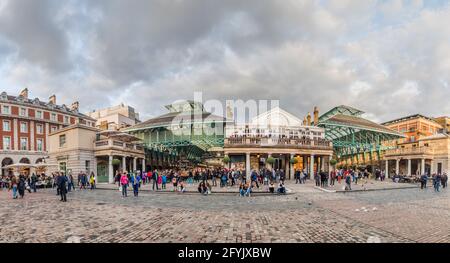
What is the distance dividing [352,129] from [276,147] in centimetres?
2068

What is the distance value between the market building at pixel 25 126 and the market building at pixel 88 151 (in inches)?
616

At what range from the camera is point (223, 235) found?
664 centimetres

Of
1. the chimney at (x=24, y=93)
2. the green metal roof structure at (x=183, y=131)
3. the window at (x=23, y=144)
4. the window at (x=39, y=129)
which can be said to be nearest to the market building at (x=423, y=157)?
the green metal roof structure at (x=183, y=131)

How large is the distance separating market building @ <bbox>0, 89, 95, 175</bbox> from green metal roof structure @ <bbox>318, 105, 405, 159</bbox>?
4709 centimetres

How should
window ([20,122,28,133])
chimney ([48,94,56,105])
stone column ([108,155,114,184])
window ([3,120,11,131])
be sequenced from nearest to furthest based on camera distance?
stone column ([108,155,114,184]) → window ([3,120,11,131]) → window ([20,122,28,133]) → chimney ([48,94,56,105])

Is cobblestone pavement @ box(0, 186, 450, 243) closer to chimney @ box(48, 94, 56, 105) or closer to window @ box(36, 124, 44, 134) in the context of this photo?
window @ box(36, 124, 44, 134)

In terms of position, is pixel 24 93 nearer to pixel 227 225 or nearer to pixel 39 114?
pixel 39 114

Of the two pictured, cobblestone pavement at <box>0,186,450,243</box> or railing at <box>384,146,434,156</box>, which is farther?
railing at <box>384,146,434,156</box>

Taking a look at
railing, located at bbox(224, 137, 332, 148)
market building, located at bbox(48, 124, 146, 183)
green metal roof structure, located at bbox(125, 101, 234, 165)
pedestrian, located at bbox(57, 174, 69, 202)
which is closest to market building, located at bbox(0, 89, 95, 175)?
green metal roof structure, located at bbox(125, 101, 234, 165)

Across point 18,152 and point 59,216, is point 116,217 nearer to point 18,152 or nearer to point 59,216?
point 59,216

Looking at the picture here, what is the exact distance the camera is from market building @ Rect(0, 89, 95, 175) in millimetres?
45250

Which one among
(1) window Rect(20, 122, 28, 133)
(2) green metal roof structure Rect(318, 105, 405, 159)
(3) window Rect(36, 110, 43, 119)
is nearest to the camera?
(2) green metal roof structure Rect(318, 105, 405, 159)

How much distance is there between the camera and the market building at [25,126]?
4525 cm
